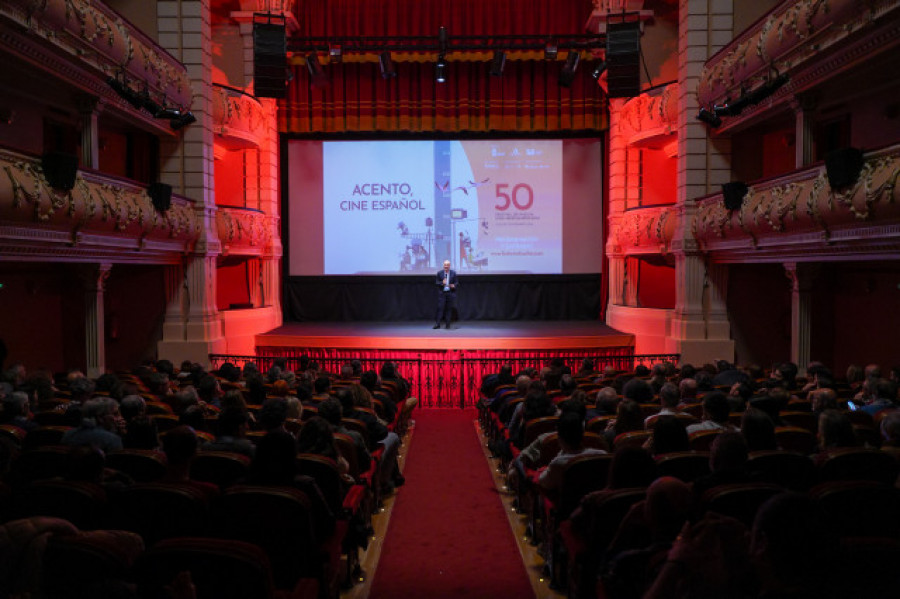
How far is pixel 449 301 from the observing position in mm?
15672

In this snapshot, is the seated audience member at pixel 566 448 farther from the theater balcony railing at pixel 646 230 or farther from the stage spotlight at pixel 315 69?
the stage spotlight at pixel 315 69

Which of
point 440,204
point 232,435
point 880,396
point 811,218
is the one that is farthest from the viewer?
point 440,204

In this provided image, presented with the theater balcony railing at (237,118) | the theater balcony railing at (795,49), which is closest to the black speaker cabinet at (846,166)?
the theater balcony railing at (795,49)

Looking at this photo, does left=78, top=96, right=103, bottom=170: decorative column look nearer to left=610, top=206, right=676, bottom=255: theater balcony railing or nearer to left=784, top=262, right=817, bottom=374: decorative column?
left=610, top=206, right=676, bottom=255: theater balcony railing

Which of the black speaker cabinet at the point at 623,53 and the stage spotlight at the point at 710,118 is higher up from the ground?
the black speaker cabinet at the point at 623,53

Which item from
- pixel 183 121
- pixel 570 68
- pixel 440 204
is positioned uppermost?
pixel 570 68

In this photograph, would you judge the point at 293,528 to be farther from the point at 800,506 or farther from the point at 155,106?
the point at 155,106

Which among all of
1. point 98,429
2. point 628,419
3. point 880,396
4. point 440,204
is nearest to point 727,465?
point 628,419

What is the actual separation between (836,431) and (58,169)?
9.42 metres

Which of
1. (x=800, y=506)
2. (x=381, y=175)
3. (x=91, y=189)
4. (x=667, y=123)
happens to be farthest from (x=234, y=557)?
(x=381, y=175)

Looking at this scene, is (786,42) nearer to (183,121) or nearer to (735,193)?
(735,193)

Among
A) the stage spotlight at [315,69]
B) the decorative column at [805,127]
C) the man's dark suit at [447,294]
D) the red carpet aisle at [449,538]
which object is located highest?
the stage spotlight at [315,69]

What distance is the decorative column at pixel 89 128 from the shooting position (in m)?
11.1

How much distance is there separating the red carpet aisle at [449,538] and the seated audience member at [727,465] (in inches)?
65.7
